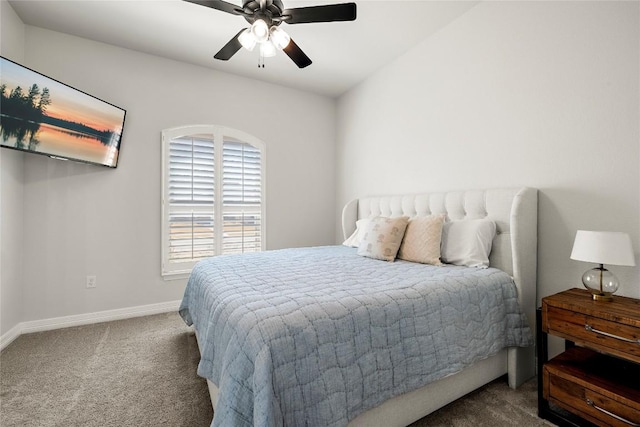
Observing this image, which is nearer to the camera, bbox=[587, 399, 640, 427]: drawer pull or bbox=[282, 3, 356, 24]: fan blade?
bbox=[587, 399, 640, 427]: drawer pull

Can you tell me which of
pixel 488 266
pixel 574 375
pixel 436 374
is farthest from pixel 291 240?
pixel 574 375

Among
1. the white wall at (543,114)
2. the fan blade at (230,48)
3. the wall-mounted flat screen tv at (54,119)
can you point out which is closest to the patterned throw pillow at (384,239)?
the white wall at (543,114)

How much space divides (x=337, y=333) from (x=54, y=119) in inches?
119

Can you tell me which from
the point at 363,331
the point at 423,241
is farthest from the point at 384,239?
the point at 363,331

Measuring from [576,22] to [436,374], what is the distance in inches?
93.3

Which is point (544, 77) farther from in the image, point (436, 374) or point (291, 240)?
point (291, 240)

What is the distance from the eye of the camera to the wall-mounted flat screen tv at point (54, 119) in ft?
7.05

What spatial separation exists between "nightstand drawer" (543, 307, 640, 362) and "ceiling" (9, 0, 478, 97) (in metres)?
2.50

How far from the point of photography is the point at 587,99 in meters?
1.82

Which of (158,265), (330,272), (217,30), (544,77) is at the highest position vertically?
(217,30)

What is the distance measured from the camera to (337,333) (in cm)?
115

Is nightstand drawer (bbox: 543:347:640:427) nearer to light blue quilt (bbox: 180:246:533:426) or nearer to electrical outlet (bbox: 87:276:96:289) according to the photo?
light blue quilt (bbox: 180:246:533:426)

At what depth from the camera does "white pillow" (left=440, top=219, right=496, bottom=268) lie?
210cm

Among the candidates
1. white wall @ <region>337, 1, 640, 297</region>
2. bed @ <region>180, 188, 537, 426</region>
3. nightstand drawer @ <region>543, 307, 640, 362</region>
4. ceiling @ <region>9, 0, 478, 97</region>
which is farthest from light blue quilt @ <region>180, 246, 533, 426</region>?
ceiling @ <region>9, 0, 478, 97</region>
